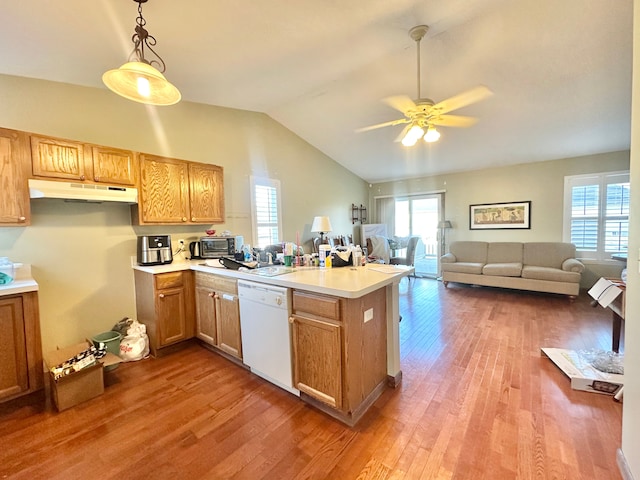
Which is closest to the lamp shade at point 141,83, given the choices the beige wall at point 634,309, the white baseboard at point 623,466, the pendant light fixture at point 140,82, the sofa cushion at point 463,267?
the pendant light fixture at point 140,82

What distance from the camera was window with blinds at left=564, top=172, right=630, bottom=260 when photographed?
4.47 meters

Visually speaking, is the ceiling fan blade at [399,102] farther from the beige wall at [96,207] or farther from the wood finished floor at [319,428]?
the wood finished floor at [319,428]

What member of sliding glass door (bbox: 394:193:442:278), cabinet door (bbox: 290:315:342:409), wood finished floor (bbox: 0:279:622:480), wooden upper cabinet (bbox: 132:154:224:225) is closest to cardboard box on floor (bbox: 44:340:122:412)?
wood finished floor (bbox: 0:279:622:480)

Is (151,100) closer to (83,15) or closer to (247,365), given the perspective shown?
(83,15)

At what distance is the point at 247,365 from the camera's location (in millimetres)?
2426

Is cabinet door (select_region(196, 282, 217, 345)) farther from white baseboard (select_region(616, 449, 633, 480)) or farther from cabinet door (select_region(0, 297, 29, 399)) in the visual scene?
white baseboard (select_region(616, 449, 633, 480))

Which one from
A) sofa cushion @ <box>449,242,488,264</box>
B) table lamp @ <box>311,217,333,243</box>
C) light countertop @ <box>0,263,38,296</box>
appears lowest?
sofa cushion @ <box>449,242,488,264</box>

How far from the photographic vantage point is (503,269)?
481 centimetres

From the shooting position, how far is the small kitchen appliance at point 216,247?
3357mm

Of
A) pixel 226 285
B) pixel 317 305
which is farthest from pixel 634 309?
pixel 226 285

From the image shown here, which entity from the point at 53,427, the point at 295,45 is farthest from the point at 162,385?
the point at 295,45

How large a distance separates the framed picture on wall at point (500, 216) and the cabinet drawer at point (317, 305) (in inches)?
201

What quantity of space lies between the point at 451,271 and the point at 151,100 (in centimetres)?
540

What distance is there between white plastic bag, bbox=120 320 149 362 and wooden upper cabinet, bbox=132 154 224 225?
111 centimetres
